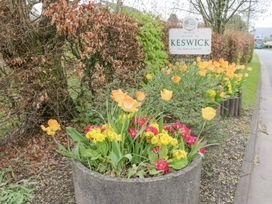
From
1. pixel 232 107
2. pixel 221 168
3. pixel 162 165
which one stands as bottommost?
pixel 221 168

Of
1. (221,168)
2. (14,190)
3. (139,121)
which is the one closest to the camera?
(139,121)

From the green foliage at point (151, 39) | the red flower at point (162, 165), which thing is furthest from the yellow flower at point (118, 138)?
the green foliage at point (151, 39)

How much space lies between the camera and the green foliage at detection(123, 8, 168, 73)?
201 inches

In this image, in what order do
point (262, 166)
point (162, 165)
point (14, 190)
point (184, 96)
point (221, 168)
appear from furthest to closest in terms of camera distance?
point (262, 166), point (184, 96), point (221, 168), point (14, 190), point (162, 165)

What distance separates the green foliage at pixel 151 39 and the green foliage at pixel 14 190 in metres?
2.74

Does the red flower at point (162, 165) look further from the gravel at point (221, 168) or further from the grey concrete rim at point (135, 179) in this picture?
the gravel at point (221, 168)

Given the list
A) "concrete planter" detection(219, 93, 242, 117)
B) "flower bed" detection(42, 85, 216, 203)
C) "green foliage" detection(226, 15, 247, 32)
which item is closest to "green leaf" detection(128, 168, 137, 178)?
"flower bed" detection(42, 85, 216, 203)

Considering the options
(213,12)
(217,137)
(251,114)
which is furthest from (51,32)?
(213,12)

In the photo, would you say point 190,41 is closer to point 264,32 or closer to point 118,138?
point 118,138

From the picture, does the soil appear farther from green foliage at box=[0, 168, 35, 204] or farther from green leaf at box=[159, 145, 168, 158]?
green leaf at box=[159, 145, 168, 158]

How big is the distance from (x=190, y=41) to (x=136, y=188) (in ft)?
16.2

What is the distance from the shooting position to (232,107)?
5.48m

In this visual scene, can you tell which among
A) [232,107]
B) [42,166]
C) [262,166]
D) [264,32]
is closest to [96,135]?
[42,166]

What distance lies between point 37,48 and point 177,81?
183 cm
